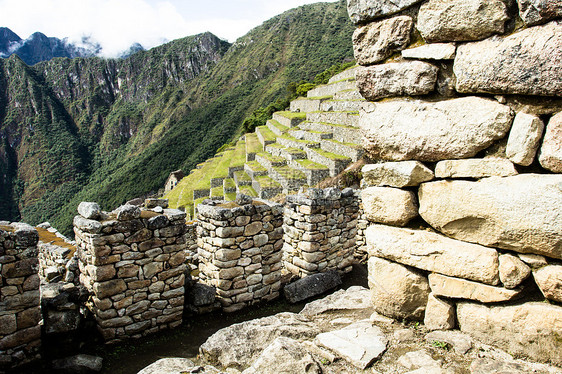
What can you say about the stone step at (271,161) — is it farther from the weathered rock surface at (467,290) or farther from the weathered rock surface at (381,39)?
the weathered rock surface at (467,290)

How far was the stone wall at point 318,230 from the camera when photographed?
6.80 m

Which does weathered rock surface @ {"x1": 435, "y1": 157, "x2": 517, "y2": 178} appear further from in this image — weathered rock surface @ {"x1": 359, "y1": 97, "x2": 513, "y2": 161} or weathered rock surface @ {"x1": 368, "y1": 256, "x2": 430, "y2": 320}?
weathered rock surface @ {"x1": 368, "y1": 256, "x2": 430, "y2": 320}

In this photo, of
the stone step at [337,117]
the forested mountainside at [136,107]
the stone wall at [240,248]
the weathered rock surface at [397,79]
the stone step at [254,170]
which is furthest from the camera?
the forested mountainside at [136,107]

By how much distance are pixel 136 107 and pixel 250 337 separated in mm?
179332

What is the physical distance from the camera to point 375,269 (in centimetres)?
255

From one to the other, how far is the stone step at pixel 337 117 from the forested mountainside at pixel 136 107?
162 feet

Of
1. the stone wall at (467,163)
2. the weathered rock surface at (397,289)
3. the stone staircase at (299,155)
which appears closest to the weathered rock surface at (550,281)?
the stone wall at (467,163)

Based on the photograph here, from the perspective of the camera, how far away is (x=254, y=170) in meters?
25.1

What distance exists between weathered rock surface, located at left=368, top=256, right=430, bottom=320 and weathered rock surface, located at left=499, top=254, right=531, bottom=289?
51 centimetres

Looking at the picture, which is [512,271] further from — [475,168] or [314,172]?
[314,172]

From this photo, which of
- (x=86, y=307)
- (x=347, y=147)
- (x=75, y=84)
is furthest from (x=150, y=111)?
(x=86, y=307)

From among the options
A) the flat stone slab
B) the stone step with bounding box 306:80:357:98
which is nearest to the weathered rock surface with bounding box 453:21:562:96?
the flat stone slab

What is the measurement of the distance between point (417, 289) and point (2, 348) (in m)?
4.95

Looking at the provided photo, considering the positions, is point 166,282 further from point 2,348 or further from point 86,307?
point 2,348
